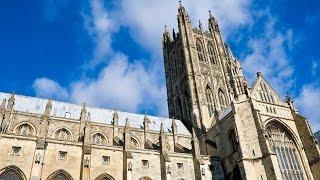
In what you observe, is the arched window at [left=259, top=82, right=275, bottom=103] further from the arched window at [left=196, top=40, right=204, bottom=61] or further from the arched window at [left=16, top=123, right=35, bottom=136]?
the arched window at [left=16, top=123, right=35, bottom=136]

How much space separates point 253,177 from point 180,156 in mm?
7194

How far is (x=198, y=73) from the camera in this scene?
4559cm

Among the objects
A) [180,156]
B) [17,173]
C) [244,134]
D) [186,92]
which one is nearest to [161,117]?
[186,92]

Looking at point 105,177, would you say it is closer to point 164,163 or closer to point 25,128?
point 164,163

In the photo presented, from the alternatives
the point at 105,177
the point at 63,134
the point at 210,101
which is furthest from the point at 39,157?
the point at 210,101

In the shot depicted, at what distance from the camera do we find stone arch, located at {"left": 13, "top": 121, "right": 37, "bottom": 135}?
31667 millimetres

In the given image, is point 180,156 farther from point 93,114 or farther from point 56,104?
point 56,104

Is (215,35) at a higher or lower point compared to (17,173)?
higher

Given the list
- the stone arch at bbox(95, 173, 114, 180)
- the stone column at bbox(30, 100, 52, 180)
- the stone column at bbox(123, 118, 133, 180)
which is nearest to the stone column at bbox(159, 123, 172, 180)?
the stone column at bbox(123, 118, 133, 180)

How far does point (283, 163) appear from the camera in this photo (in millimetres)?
30500

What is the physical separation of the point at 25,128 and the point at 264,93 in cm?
2563

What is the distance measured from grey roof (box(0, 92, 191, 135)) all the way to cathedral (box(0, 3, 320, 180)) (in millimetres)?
107

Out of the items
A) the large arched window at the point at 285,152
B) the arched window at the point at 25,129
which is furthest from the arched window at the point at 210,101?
the arched window at the point at 25,129

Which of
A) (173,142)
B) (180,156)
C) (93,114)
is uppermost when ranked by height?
(93,114)
